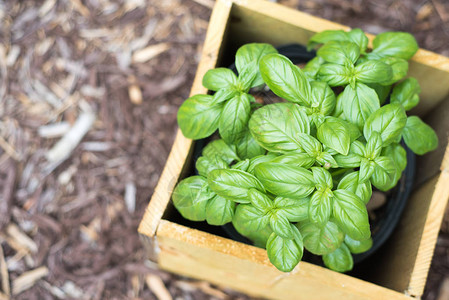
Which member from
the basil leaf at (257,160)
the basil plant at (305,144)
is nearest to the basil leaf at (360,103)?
the basil plant at (305,144)

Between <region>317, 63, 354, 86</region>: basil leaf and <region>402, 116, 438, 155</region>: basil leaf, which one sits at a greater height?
<region>317, 63, 354, 86</region>: basil leaf

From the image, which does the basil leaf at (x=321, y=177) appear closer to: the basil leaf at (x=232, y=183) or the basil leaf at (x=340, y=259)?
the basil leaf at (x=232, y=183)

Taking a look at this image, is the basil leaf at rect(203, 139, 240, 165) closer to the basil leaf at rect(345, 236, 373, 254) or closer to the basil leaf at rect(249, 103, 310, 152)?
the basil leaf at rect(249, 103, 310, 152)

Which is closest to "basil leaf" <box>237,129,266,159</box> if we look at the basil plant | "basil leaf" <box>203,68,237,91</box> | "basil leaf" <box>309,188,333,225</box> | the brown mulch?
the basil plant

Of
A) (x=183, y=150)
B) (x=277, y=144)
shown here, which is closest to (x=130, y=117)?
(x=183, y=150)

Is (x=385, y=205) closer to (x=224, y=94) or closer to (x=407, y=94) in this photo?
(x=407, y=94)

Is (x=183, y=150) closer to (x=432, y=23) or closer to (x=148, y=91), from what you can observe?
(x=148, y=91)
